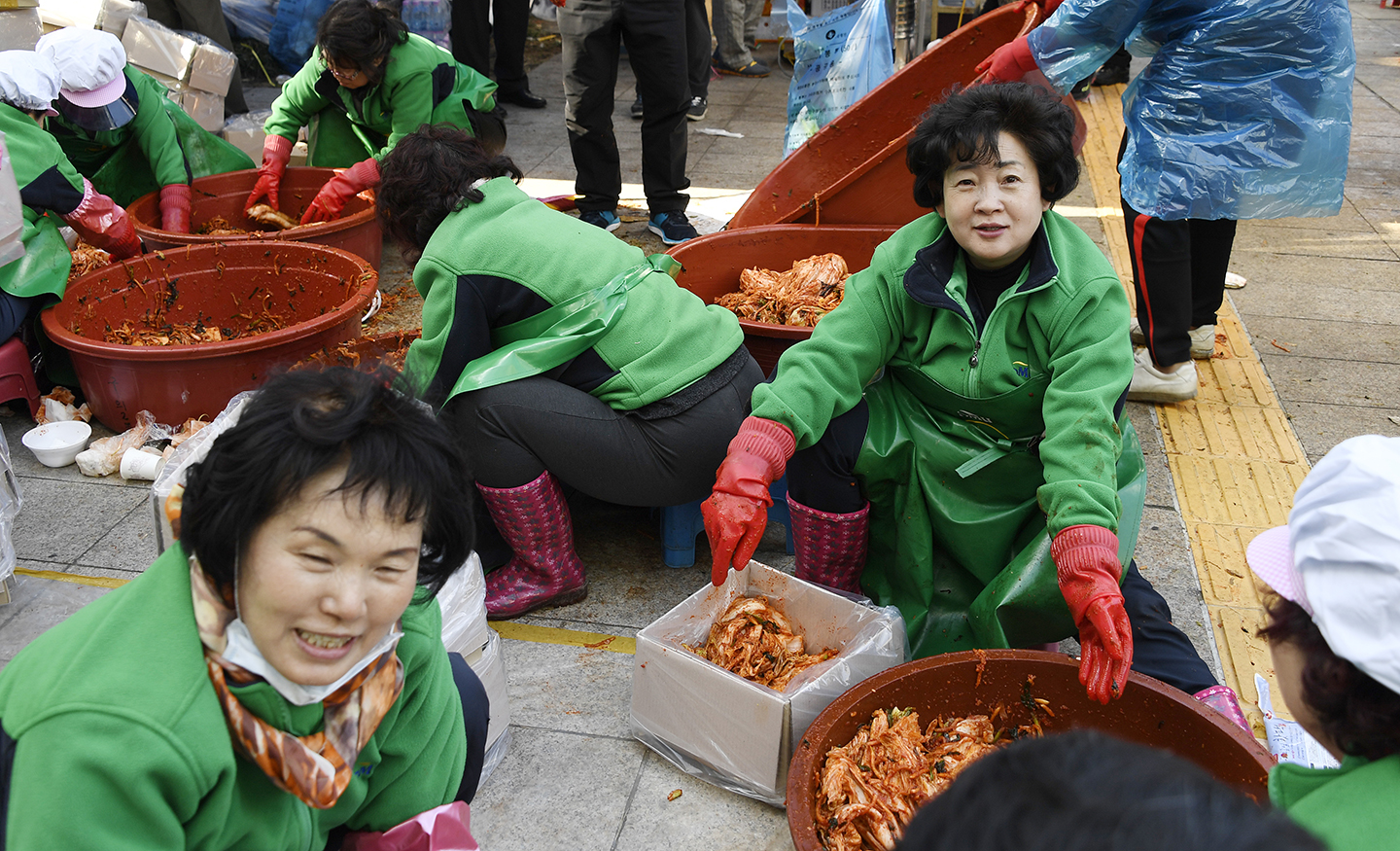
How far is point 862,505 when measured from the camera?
259 cm

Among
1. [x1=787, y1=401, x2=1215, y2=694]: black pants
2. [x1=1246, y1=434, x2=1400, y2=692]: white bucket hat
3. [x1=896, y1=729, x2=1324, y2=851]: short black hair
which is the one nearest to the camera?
[x1=896, y1=729, x2=1324, y2=851]: short black hair

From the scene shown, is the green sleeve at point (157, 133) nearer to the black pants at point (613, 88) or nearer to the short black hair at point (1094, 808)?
the black pants at point (613, 88)

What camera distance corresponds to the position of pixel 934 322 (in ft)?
7.95

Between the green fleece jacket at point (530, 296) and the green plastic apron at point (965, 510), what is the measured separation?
56 centimetres

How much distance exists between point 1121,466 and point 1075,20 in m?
1.65

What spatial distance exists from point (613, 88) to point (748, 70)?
4.30 meters

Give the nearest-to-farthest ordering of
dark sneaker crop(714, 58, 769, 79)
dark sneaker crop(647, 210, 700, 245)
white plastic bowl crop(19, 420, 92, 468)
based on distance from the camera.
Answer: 1. white plastic bowl crop(19, 420, 92, 468)
2. dark sneaker crop(647, 210, 700, 245)
3. dark sneaker crop(714, 58, 769, 79)

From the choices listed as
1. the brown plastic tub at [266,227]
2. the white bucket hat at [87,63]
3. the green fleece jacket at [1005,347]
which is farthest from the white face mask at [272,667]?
the white bucket hat at [87,63]

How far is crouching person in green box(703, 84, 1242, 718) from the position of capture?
226 centimetres

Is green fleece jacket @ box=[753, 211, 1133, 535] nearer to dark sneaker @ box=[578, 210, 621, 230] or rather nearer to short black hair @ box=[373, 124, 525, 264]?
short black hair @ box=[373, 124, 525, 264]

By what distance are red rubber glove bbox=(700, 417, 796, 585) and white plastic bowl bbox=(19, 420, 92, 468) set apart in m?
2.49

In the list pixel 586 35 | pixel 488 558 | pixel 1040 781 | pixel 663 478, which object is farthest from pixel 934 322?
pixel 586 35

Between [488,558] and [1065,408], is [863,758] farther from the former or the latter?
[488,558]

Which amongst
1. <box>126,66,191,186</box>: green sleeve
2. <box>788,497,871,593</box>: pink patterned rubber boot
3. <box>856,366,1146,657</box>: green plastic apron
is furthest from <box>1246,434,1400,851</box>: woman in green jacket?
<box>126,66,191,186</box>: green sleeve
